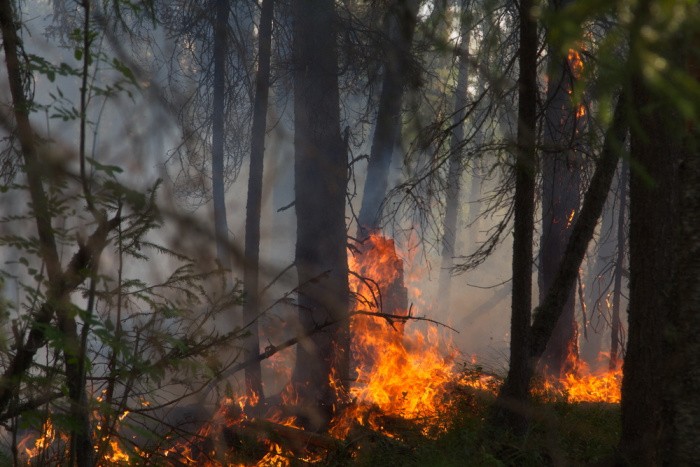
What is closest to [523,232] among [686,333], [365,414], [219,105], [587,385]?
[686,333]

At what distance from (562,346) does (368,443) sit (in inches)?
236

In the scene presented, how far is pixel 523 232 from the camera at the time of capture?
5340 mm

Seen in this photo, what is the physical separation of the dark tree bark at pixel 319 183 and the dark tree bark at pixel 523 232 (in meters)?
3.12

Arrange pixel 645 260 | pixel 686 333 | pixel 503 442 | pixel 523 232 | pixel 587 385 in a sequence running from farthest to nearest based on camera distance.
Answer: pixel 587 385 → pixel 523 232 → pixel 503 442 → pixel 645 260 → pixel 686 333

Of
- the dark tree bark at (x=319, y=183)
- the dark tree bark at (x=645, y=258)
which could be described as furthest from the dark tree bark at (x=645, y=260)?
the dark tree bark at (x=319, y=183)

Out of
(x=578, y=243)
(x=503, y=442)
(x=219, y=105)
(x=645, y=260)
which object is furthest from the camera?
(x=219, y=105)

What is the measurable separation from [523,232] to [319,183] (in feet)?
12.3

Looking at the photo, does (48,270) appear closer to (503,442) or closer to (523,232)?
(523,232)

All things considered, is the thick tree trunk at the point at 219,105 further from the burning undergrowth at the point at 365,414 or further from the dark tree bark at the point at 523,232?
the dark tree bark at the point at 523,232

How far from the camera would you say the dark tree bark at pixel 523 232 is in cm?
520

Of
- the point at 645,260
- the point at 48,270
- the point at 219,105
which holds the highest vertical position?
the point at 219,105

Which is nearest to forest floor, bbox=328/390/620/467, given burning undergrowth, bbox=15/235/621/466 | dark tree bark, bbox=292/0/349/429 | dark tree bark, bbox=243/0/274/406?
burning undergrowth, bbox=15/235/621/466

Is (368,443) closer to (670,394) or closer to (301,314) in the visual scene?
(301,314)

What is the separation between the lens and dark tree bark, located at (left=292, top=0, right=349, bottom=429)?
8.32 m
